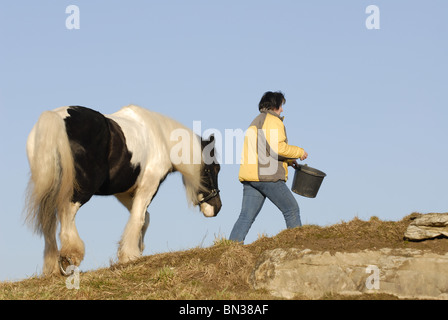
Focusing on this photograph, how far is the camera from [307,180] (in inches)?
324

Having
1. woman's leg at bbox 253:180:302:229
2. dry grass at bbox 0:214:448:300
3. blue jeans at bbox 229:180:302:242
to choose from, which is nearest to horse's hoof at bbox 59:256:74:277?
dry grass at bbox 0:214:448:300

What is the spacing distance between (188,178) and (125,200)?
116 cm

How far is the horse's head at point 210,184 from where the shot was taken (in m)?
10.2

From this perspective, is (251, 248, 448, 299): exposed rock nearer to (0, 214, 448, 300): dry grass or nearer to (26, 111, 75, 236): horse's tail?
(0, 214, 448, 300): dry grass

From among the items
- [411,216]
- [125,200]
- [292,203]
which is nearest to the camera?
[411,216]

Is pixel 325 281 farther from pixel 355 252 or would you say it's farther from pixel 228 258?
pixel 228 258

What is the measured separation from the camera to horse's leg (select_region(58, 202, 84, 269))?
7.51 metres

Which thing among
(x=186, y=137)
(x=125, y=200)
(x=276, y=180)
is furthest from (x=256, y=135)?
(x=125, y=200)

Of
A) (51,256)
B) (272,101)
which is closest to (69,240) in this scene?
(51,256)

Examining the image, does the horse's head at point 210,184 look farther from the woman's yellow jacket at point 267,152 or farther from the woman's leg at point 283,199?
the woman's leg at point 283,199

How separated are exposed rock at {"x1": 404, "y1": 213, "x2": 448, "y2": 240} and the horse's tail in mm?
4319

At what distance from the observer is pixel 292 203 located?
26.5 feet

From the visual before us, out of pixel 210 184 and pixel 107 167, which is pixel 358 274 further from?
pixel 210 184

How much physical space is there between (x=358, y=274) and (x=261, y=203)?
243 cm
